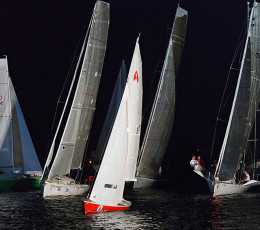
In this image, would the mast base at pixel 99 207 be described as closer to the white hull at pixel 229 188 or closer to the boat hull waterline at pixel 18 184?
the white hull at pixel 229 188

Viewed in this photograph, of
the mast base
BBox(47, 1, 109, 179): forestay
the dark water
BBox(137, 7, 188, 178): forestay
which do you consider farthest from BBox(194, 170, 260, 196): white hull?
BBox(47, 1, 109, 179): forestay

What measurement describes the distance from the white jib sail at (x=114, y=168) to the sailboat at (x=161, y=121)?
338 inches

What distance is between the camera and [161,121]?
32.1 m

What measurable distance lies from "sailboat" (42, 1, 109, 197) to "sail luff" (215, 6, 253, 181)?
832 cm

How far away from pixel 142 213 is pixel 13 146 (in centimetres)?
1172

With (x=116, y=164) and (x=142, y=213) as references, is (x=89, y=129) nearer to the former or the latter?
(x=116, y=164)

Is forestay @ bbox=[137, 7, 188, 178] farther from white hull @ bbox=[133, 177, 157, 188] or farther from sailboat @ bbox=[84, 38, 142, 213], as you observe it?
sailboat @ bbox=[84, 38, 142, 213]

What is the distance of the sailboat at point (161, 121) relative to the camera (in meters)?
31.4

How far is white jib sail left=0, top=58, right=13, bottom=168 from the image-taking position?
2923cm

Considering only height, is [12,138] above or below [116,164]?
above

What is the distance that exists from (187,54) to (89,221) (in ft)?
106

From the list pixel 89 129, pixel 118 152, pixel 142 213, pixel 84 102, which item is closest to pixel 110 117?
pixel 89 129

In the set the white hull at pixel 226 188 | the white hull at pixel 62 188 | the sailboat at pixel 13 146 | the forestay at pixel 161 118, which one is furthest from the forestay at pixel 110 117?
the white hull at pixel 226 188

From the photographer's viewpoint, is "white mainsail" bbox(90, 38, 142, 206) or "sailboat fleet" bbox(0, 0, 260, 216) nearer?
"white mainsail" bbox(90, 38, 142, 206)
